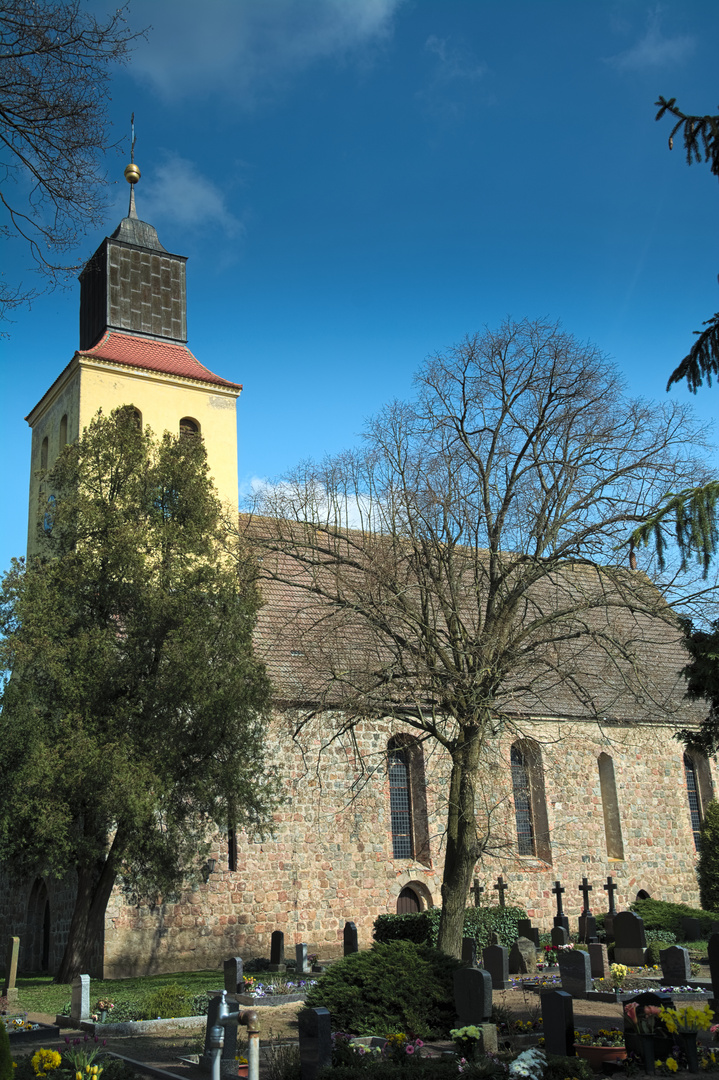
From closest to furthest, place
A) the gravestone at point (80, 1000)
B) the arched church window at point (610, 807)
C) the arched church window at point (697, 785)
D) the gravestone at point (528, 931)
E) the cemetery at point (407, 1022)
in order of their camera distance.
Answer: the cemetery at point (407, 1022) < the gravestone at point (80, 1000) < the gravestone at point (528, 931) < the arched church window at point (610, 807) < the arched church window at point (697, 785)

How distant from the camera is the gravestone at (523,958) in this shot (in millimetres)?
16419

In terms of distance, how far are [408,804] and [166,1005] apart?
11509 mm

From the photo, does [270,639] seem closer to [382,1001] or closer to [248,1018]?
[382,1001]

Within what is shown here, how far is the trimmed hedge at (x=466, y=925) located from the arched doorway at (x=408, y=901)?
67.6 inches

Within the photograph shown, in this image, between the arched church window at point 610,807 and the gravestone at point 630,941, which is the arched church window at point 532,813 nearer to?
the arched church window at point 610,807

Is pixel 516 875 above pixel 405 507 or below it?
below

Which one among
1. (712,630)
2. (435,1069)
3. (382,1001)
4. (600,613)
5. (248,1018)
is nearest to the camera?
(248,1018)

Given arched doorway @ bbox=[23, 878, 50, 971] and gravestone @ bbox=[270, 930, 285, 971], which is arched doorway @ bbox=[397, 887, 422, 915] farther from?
arched doorway @ bbox=[23, 878, 50, 971]

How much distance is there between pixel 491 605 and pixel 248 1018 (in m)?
9.26

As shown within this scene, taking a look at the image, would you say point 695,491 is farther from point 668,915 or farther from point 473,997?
point 668,915

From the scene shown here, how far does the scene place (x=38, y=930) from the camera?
20.9 metres

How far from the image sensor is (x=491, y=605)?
15.9m

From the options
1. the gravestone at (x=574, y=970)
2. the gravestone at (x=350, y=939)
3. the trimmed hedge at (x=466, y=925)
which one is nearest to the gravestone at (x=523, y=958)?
the trimmed hedge at (x=466, y=925)

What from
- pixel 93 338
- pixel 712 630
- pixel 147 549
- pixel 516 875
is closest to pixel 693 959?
pixel 516 875
